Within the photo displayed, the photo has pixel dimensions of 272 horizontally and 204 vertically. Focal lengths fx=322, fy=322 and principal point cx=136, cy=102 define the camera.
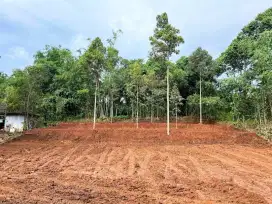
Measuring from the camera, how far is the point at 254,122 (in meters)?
22.6

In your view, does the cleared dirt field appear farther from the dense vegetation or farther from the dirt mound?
the dense vegetation

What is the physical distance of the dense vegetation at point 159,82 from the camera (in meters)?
21.4

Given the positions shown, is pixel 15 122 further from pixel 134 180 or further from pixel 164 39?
pixel 134 180

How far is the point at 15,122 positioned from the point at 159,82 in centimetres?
1202

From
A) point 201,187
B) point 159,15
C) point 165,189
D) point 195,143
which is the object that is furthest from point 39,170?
point 159,15

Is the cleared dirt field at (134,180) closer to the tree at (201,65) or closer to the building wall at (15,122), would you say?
the building wall at (15,122)

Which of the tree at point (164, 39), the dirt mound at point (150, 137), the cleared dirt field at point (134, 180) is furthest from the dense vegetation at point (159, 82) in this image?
the cleared dirt field at point (134, 180)

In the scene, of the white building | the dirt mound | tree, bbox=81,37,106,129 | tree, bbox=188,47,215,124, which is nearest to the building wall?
the white building

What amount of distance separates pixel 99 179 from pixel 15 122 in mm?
19660

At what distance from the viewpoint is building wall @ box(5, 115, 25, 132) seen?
79.8 feet

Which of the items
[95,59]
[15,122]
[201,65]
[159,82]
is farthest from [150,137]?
[201,65]

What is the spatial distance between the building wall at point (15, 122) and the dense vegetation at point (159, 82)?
0.89 m

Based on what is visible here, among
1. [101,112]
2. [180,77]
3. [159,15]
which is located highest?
[159,15]

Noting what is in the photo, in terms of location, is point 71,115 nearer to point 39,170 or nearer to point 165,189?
point 39,170
